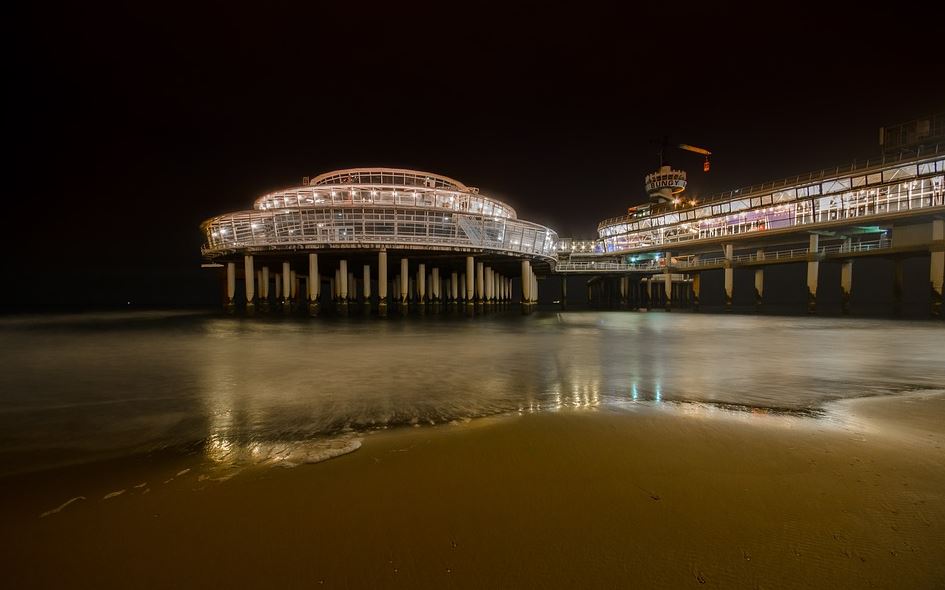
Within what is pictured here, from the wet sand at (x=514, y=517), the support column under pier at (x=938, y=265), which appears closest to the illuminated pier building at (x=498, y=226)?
the support column under pier at (x=938, y=265)

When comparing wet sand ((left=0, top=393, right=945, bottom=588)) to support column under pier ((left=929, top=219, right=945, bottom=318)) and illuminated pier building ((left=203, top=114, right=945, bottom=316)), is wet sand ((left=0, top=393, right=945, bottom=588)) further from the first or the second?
support column under pier ((left=929, top=219, right=945, bottom=318))

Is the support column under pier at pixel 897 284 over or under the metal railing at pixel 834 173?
under

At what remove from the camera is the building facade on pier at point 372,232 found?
42.8 meters

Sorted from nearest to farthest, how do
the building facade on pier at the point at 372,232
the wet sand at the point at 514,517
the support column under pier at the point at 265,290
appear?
the wet sand at the point at 514,517 → the building facade on pier at the point at 372,232 → the support column under pier at the point at 265,290

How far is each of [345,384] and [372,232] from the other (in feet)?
116

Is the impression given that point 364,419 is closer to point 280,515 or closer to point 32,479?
point 280,515

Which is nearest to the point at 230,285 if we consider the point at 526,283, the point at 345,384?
the point at 526,283

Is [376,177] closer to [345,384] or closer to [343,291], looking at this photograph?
[343,291]

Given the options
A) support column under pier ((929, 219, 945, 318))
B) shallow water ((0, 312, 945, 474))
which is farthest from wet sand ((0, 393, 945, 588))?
support column under pier ((929, 219, 945, 318))

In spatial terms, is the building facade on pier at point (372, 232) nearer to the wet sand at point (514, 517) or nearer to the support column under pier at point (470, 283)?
the support column under pier at point (470, 283)

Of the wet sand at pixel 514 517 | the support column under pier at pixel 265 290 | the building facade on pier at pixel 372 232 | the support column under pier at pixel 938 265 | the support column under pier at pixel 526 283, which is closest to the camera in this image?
the wet sand at pixel 514 517

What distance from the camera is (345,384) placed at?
10992mm

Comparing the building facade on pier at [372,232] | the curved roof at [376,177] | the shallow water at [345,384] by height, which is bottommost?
the shallow water at [345,384]

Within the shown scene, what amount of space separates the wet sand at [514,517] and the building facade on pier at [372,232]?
1486 inches
